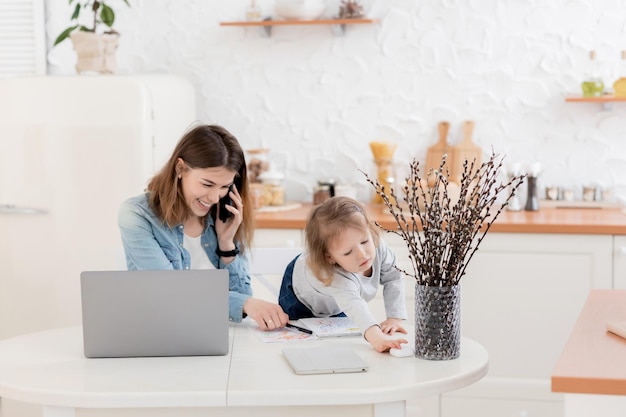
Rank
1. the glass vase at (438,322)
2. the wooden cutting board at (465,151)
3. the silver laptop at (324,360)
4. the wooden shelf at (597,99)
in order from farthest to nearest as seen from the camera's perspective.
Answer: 1. the wooden cutting board at (465,151)
2. the wooden shelf at (597,99)
3. the glass vase at (438,322)
4. the silver laptop at (324,360)

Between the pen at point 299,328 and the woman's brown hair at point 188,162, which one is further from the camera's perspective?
the woman's brown hair at point 188,162

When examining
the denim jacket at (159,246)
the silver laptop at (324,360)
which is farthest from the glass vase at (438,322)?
the denim jacket at (159,246)

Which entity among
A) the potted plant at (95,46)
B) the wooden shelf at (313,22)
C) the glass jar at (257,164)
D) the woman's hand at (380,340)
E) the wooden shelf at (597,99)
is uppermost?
the wooden shelf at (313,22)

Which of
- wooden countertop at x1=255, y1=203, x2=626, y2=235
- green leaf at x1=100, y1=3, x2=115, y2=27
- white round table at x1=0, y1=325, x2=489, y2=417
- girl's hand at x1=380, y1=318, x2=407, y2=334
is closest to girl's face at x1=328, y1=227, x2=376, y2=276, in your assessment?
girl's hand at x1=380, y1=318, x2=407, y2=334

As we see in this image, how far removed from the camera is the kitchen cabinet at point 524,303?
3621mm

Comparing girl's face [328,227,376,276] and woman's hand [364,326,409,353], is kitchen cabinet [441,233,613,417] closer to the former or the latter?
girl's face [328,227,376,276]

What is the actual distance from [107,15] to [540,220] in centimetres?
202

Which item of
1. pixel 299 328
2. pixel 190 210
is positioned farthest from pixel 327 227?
pixel 190 210

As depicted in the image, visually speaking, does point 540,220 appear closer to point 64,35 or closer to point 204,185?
point 204,185

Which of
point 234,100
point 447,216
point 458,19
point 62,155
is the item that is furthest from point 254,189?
point 447,216

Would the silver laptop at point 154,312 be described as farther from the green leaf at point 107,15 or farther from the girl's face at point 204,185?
the green leaf at point 107,15

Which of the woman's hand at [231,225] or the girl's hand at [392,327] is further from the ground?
the woman's hand at [231,225]

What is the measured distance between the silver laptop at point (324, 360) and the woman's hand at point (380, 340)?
0.06m

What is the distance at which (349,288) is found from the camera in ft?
8.07
